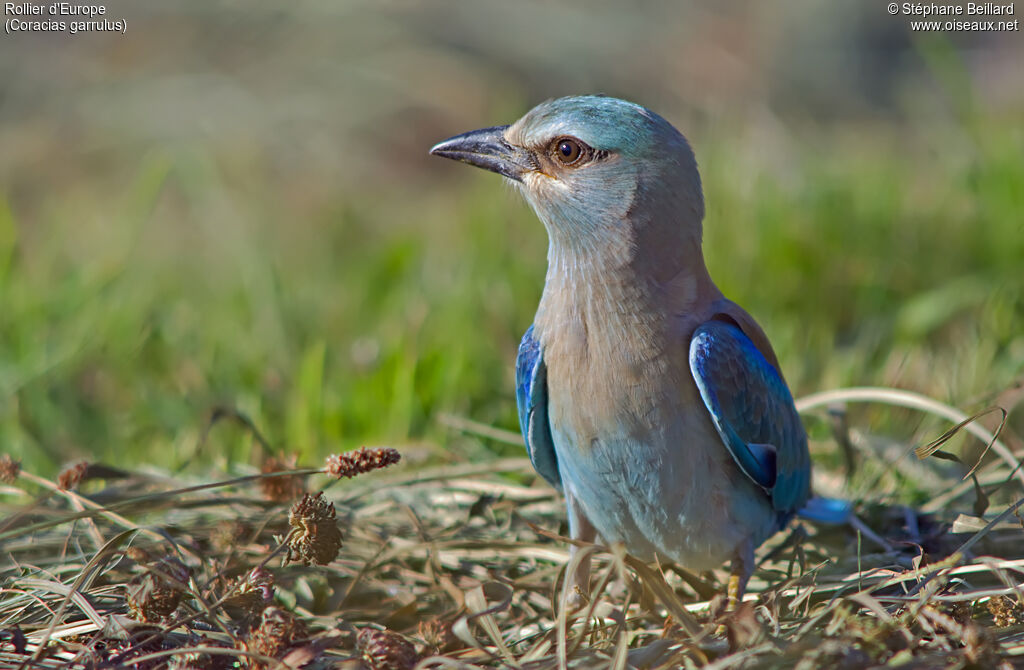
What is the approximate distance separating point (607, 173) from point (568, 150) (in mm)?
163

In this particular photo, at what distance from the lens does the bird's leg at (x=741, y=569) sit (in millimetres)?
2996

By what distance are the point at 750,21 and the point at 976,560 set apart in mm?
7699

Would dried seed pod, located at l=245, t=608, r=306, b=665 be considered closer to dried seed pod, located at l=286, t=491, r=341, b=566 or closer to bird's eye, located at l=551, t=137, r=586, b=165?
dried seed pod, located at l=286, t=491, r=341, b=566

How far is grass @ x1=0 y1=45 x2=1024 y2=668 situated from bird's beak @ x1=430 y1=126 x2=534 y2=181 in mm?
1054

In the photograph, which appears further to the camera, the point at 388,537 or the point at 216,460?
the point at 216,460

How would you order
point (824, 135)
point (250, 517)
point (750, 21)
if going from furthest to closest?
point (750, 21) < point (824, 135) < point (250, 517)

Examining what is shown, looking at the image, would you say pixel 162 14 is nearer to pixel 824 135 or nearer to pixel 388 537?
pixel 824 135

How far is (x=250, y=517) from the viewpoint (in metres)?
3.33

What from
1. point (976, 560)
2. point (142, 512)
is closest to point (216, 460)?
point (142, 512)

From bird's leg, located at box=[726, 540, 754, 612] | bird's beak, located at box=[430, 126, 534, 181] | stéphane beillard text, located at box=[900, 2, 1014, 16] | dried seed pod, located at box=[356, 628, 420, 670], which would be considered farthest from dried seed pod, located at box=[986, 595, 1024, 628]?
stéphane beillard text, located at box=[900, 2, 1014, 16]

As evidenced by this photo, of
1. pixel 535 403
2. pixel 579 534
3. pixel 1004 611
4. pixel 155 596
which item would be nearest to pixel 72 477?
pixel 155 596

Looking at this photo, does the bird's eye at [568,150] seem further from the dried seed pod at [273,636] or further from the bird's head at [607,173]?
the dried seed pod at [273,636]

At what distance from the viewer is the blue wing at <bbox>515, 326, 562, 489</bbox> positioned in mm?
3053

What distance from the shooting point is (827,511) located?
3.36 m
